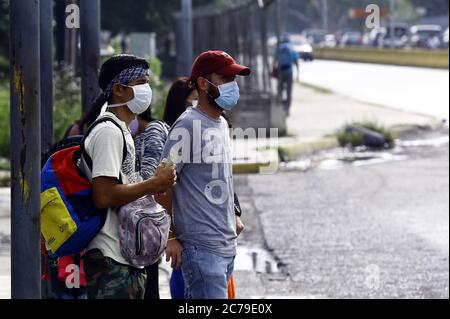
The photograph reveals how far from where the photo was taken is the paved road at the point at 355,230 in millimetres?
10336

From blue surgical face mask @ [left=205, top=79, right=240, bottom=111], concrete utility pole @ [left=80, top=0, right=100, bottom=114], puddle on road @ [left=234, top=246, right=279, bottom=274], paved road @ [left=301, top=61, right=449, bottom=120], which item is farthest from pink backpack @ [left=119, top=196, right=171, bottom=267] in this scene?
paved road @ [left=301, top=61, right=449, bottom=120]

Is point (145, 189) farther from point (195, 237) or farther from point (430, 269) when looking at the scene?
point (430, 269)

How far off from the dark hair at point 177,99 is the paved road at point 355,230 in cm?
305

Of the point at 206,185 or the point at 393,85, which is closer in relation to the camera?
the point at 206,185

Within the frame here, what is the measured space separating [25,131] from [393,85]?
33.3 metres

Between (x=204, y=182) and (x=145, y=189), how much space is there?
0.61 metres

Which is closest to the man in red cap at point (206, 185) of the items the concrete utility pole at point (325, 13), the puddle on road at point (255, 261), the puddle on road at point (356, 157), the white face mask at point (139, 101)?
the white face mask at point (139, 101)

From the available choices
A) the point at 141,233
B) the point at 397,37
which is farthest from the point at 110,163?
the point at 397,37

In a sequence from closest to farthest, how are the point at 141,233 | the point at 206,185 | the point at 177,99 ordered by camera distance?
1. the point at 141,233
2. the point at 206,185
3. the point at 177,99

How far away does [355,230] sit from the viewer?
43.2ft

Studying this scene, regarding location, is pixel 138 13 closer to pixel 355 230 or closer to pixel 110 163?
pixel 355 230

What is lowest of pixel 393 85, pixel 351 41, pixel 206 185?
pixel 393 85

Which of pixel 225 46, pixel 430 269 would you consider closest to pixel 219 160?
pixel 430 269

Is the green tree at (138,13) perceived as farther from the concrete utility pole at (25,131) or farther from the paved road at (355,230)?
the concrete utility pole at (25,131)
